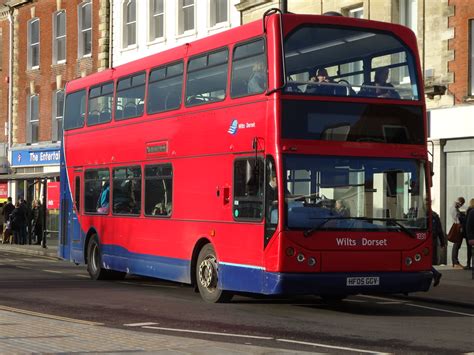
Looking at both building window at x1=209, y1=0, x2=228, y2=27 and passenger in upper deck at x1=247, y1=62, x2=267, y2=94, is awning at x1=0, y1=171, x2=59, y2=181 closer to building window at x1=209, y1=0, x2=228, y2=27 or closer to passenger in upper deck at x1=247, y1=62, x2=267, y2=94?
building window at x1=209, y1=0, x2=228, y2=27

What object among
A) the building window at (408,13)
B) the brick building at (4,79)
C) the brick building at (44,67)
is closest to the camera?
the building window at (408,13)

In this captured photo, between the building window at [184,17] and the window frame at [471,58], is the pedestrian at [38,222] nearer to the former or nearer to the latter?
the building window at [184,17]

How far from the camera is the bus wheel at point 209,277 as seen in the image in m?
16.5

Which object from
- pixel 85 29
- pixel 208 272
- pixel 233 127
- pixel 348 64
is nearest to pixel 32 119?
pixel 85 29

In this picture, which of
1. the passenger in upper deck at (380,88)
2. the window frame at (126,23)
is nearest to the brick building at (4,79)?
the window frame at (126,23)

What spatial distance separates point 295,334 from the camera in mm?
12773

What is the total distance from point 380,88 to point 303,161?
1.74 m

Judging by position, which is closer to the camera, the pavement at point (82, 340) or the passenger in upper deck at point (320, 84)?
the pavement at point (82, 340)

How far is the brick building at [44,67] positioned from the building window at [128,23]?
3.40 feet

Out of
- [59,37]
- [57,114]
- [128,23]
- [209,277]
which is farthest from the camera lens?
[59,37]

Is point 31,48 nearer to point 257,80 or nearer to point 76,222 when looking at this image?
point 76,222

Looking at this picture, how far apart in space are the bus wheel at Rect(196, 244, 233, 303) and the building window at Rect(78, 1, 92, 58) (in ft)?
88.2

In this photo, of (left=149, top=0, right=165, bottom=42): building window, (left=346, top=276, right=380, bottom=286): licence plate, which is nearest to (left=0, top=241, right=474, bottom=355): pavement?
(left=346, top=276, right=380, bottom=286): licence plate

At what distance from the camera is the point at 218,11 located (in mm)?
35219
